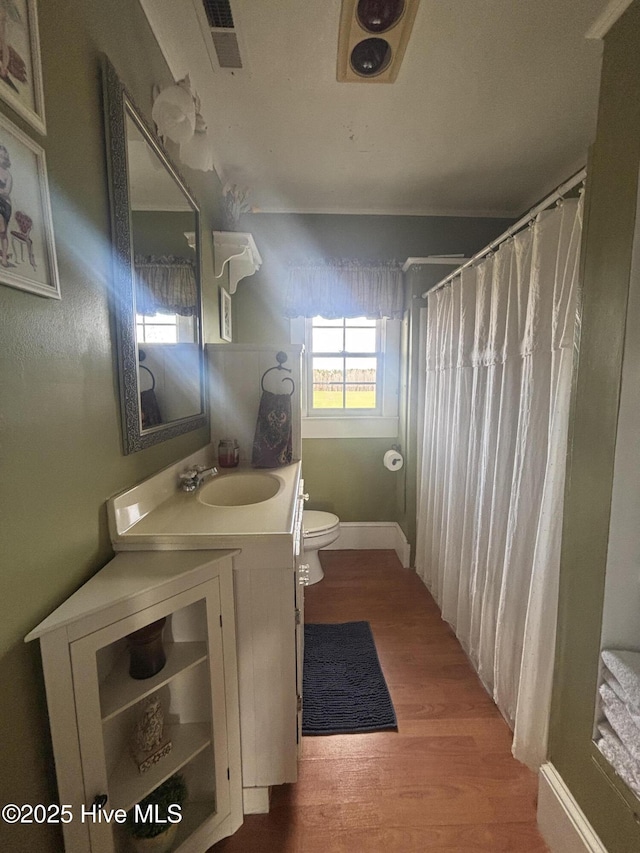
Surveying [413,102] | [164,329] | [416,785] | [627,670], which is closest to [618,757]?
[627,670]

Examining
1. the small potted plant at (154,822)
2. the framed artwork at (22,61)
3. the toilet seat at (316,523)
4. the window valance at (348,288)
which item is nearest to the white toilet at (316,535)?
the toilet seat at (316,523)

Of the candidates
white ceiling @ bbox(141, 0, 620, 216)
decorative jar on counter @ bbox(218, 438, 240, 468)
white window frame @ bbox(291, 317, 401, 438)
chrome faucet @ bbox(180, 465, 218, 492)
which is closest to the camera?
white ceiling @ bbox(141, 0, 620, 216)

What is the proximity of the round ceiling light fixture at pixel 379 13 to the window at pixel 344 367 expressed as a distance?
5.41ft

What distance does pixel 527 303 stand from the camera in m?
1.21

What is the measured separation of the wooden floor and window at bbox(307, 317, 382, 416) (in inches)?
64.5

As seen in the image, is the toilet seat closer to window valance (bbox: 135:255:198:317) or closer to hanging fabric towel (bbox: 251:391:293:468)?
hanging fabric towel (bbox: 251:391:293:468)

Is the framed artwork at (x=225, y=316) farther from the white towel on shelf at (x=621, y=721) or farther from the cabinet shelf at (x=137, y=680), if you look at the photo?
the white towel on shelf at (x=621, y=721)

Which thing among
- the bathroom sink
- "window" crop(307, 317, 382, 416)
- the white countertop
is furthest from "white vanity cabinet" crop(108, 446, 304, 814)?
"window" crop(307, 317, 382, 416)

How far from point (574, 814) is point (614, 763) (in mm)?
249

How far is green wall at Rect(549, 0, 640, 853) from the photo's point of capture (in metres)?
0.78

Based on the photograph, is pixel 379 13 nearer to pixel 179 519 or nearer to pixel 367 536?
pixel 179 519

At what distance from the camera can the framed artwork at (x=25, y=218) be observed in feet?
2.01

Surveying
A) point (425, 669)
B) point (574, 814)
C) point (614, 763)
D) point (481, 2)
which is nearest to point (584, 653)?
point (614, 763)

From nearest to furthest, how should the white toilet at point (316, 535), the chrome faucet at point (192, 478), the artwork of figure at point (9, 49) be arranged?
the artwork of figure at point (9, 49) → the chrome faucet at point (192, 478) → the white toilet at point (316, 535)
